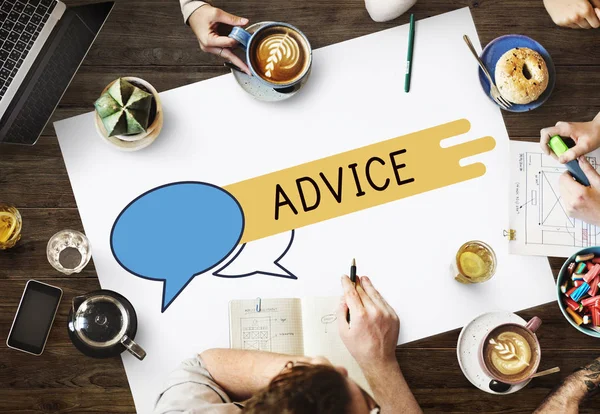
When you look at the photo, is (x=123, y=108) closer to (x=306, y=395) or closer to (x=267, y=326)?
(x=267, y=326)

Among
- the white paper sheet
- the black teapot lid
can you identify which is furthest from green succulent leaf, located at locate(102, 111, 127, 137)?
the black teapot lid

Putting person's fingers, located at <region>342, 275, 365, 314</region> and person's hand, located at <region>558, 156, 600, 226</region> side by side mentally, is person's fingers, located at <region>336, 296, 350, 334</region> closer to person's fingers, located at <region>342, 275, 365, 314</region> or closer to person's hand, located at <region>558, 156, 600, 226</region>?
person's fingers, located at <region>342, 275, 365, 314</region>

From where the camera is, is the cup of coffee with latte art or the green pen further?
the green pen

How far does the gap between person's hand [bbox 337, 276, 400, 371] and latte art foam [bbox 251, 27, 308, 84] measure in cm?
47

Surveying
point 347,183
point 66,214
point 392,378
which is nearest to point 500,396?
point 392,378

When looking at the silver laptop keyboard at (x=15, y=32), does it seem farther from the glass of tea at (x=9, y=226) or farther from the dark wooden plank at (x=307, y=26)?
the glass of tea at (x=9, y=226)

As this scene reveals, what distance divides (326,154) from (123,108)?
1.49 ft

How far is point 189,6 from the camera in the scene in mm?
1226

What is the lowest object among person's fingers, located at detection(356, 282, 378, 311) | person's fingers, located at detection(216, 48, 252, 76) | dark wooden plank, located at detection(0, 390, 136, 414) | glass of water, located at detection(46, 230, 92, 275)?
dark wooden plank, located at detection(0, 390, 136, 414)

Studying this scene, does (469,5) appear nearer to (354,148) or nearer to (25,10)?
(354,148)

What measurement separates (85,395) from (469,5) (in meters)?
1.26

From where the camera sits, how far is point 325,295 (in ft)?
4.10

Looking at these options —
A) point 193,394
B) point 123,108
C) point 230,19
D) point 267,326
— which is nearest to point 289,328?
point 267,326

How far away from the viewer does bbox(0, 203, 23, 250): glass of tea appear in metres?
1.21
